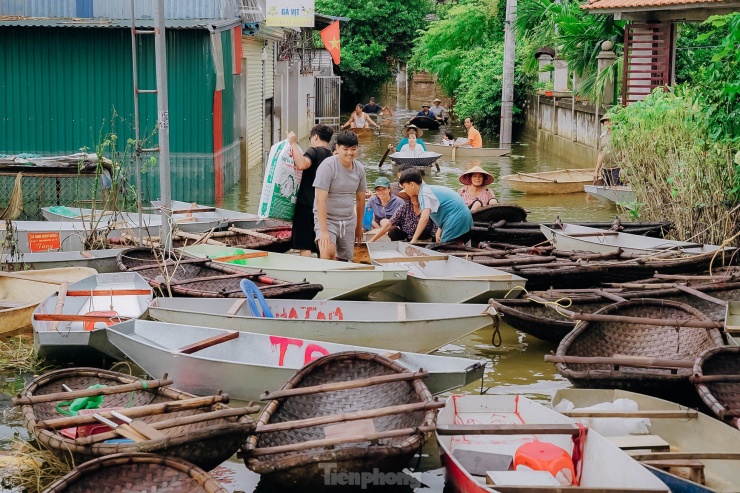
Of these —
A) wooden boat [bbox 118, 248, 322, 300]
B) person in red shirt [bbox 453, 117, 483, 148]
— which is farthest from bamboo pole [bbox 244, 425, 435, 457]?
person in red shirt [bbox 453, 117, 483, 148]

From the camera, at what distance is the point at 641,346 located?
Result: 7969 mm

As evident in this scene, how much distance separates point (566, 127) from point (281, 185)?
19.0m

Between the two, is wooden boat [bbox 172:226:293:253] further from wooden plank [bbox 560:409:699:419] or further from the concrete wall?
the concrete wall

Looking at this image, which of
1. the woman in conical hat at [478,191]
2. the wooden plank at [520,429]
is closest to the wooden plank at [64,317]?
the wooden plank at [520,429]

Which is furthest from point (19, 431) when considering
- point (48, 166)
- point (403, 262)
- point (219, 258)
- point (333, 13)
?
point (333, 13)

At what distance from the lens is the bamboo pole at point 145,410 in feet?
19.5

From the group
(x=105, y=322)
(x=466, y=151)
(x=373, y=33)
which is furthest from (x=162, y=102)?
(x=373, y=33)

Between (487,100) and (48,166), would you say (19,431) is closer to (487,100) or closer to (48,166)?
(48,166)

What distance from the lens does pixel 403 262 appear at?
10.7 m

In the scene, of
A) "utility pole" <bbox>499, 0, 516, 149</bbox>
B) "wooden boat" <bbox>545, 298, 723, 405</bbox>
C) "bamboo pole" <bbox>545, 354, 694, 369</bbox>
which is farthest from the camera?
"utility pole" <bbox>499, 0, 516, 149</bbox>

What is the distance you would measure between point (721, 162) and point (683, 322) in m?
4.13

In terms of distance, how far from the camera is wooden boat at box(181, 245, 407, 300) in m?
9.67

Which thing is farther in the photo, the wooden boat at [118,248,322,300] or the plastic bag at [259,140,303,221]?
the plastic bag at [259,140,303,221]

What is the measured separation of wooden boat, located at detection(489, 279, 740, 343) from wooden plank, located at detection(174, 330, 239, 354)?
2.32 meters
